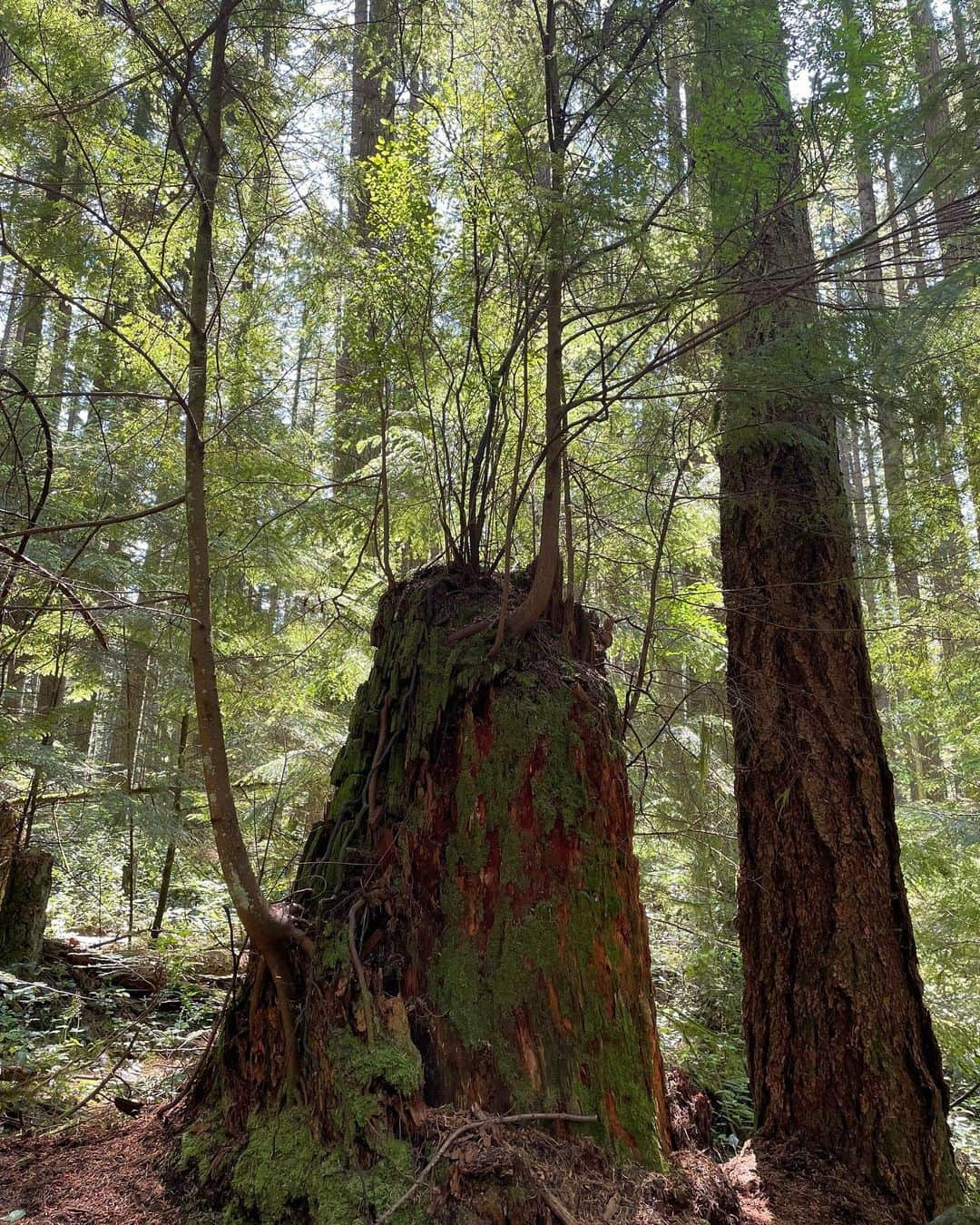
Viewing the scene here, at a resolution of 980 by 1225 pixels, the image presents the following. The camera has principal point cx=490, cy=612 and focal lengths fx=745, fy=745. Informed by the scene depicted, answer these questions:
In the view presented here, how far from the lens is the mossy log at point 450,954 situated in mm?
2111

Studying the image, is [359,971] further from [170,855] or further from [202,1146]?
[170,855]

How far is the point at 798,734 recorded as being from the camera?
3.45m

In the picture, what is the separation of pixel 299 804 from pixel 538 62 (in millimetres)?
5786

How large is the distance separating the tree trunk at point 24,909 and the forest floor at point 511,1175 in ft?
11.5

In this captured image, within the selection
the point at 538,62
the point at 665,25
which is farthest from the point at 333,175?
the point at 665,25

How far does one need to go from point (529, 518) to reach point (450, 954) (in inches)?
89.1

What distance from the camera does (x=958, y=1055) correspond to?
5094 millimetres

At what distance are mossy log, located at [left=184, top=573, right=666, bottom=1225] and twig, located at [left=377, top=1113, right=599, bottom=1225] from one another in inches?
1.3

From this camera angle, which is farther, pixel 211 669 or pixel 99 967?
pixel 99 967

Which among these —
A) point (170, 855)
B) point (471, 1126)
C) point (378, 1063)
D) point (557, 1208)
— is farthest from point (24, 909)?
point (557, 1208)

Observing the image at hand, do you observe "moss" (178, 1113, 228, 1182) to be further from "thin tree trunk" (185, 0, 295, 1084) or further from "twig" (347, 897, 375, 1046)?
"twig" (347, 897, 375, 1046)

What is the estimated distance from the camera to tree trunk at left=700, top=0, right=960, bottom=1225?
9.16ft

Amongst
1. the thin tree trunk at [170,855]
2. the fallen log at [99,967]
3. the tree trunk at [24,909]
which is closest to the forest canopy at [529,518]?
the fallen log at [99,967]

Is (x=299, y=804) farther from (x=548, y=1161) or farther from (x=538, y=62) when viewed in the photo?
(x=538, y=62)
